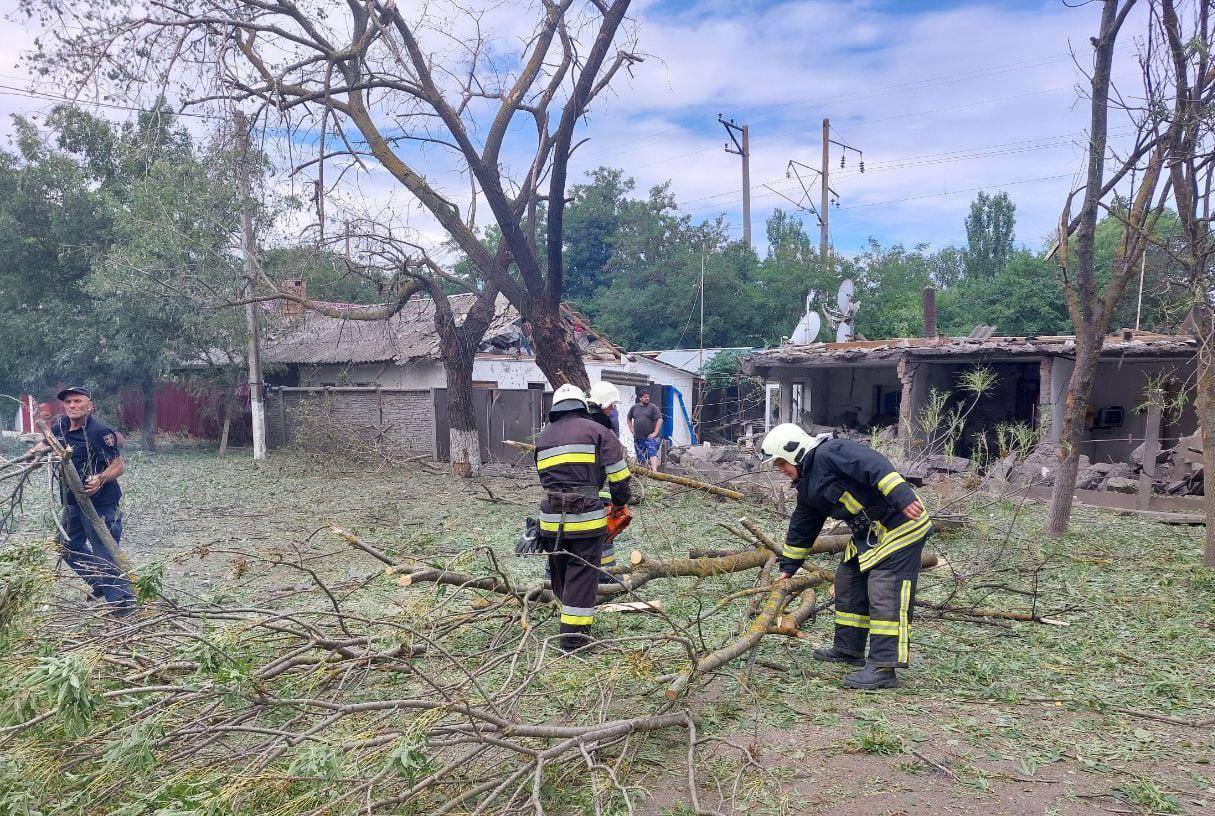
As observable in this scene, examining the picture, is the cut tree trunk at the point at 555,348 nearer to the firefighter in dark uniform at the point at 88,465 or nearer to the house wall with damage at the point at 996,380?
the house wall with damage at the point at 996,380

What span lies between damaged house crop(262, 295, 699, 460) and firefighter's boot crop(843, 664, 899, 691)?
8.78 m

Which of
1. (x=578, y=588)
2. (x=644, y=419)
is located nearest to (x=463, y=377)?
(x=644, y=419)

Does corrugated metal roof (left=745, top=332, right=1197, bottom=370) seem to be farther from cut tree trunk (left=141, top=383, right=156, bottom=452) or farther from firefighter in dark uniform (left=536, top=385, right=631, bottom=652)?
cut tree trunk (left=141, top=383, right=156, bottom=452)

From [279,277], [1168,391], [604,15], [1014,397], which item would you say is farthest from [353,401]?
[1168,391]

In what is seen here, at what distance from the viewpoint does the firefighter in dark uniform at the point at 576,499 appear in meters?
4.38

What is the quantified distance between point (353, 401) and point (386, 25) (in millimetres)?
8792

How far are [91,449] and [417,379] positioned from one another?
37.6 ft

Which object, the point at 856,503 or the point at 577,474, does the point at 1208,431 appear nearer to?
the point at 856,503

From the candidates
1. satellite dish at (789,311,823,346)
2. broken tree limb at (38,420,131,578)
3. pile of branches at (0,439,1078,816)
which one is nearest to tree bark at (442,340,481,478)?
satellite dish at (789,311,823,346)

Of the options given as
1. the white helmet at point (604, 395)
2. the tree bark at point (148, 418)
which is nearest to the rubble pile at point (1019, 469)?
the white helmet at point (604, 395)

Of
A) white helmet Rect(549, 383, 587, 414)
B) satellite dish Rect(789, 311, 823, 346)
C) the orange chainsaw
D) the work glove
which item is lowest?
the work glove

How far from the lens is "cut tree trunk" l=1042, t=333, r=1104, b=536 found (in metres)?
7.50

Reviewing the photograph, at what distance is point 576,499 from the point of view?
14.9 ft

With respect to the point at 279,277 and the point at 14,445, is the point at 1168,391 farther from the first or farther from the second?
the point at 14,445
